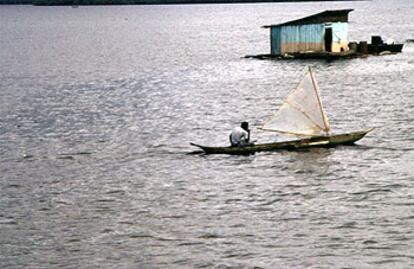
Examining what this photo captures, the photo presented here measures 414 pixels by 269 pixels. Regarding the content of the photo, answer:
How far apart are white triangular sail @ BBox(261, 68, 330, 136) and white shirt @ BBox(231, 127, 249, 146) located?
2.34 meters

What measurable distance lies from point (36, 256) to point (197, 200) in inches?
328

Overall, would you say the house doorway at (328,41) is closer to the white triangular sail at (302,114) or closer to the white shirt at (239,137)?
the white triangular sail at (302,114)

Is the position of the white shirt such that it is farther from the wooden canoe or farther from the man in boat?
the wooden canoe

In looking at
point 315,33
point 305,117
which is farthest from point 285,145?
point 315,33

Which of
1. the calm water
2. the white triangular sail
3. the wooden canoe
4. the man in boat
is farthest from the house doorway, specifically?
the man in boat

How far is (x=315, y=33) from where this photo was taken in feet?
273

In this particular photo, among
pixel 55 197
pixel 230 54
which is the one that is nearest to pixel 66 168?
pixel 55 197

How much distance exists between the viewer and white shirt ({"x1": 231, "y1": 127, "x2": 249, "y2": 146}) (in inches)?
1575

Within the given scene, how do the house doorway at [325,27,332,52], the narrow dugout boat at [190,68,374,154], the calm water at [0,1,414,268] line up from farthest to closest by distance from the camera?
the house doorway at [325,27,332,52], the narrow dugout boat at [190,68,374,154], the calm water at [0,1,414,268]

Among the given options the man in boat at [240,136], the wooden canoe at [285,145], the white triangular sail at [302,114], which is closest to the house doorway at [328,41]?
the white triangular sail at [302,114]

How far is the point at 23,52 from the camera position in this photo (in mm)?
128625

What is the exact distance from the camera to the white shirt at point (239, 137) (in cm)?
4000

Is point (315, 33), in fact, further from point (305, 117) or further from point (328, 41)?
point (305, 117)

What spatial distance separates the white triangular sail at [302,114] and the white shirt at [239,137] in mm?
2336
